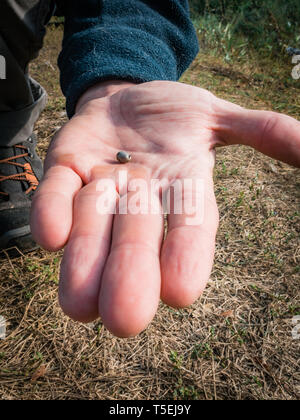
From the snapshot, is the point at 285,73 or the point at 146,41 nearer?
the point at 146,41

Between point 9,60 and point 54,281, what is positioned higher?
point 9,60

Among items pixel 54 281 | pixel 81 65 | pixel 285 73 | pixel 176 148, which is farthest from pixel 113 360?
pixel 285 73

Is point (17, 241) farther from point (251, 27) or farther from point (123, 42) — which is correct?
point (251, 27)

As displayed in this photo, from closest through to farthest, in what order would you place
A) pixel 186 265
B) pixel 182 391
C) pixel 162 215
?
pixel 186 265 < pixel 162 215 < pixel 182 391

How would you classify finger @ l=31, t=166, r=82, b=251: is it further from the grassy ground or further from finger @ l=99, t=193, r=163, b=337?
the grassy ground

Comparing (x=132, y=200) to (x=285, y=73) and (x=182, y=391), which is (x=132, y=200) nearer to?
(x=182, y=391)

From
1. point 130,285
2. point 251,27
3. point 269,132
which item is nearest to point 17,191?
point 130,285

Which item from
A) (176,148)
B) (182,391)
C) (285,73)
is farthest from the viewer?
(285,73)
